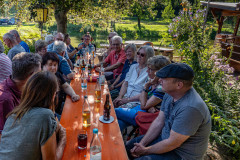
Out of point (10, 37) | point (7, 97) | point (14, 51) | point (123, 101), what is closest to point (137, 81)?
point (123, 101)

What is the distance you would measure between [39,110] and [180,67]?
3.79 feet

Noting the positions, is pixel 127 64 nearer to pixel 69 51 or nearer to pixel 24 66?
pixel 24 66

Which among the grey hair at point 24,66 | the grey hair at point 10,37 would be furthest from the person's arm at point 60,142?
the grey hair at point 10,37

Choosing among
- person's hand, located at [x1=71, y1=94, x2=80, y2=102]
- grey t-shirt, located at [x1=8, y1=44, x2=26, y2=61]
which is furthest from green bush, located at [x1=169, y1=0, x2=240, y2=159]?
grey t-shirt, located at [x1=8, y1=44, x2=26, y2=61]

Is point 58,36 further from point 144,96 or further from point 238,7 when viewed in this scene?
point 238,7

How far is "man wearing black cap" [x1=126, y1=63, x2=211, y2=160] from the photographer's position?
1.44 meters

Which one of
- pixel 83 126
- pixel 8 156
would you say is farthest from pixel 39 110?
pixel 83 126

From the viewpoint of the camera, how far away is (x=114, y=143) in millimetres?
1511

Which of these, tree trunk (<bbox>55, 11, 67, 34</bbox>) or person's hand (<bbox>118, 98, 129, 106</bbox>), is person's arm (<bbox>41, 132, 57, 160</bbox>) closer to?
person's hand (<bbox>118, 98, 129, 106</bbox>)

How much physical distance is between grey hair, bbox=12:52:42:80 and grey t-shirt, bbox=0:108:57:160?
73 centimetres

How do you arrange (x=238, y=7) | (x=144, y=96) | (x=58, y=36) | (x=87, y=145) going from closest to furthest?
(x=87, y=145) → (x=144, y=96) → (x=58, y=36) → (x=238, y=7)

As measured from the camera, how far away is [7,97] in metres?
1.58

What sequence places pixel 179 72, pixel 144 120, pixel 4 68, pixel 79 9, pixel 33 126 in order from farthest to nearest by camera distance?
1. pixel 79 9
2. pixel 4 68
3. pixel 144 120
4. pixel 179 72
5. pixel 33 126

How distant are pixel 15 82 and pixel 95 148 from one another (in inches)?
40.3
